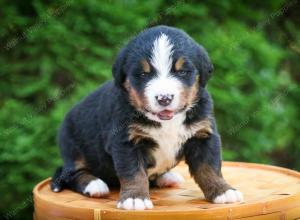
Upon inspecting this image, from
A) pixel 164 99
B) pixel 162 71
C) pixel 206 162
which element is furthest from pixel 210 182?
pixel 162 71

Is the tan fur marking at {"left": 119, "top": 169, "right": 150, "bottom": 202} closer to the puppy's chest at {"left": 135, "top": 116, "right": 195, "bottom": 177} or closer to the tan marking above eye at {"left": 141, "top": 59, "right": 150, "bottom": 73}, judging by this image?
the puppy's chest at {"left": 135, "top": 116, "right": 195, "bottom": 177}

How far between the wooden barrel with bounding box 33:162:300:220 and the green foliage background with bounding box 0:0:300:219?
6.11ft

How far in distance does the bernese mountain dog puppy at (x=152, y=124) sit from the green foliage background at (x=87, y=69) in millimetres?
2058

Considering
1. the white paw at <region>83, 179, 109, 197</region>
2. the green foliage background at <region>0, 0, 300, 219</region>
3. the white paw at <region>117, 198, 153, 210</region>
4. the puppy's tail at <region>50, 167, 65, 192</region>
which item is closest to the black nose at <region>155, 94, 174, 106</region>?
the white paw at <region>117, 198, 153, 210</region>

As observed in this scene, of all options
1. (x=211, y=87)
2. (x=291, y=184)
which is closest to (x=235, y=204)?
(x=291, y=184)

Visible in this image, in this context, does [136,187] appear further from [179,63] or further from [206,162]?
[179,63]

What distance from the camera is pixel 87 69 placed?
6.39 metres

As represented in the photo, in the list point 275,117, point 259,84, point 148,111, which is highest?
point 148,111

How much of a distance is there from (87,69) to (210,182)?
3168mm

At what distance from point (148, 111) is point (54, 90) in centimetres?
332

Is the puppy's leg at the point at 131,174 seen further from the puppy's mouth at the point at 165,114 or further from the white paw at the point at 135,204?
the puppy's mouth at the point at 165,114

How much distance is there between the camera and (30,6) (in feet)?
21.4

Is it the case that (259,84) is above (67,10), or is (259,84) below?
below

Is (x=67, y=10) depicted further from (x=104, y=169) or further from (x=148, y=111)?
(x=148, y=111)
